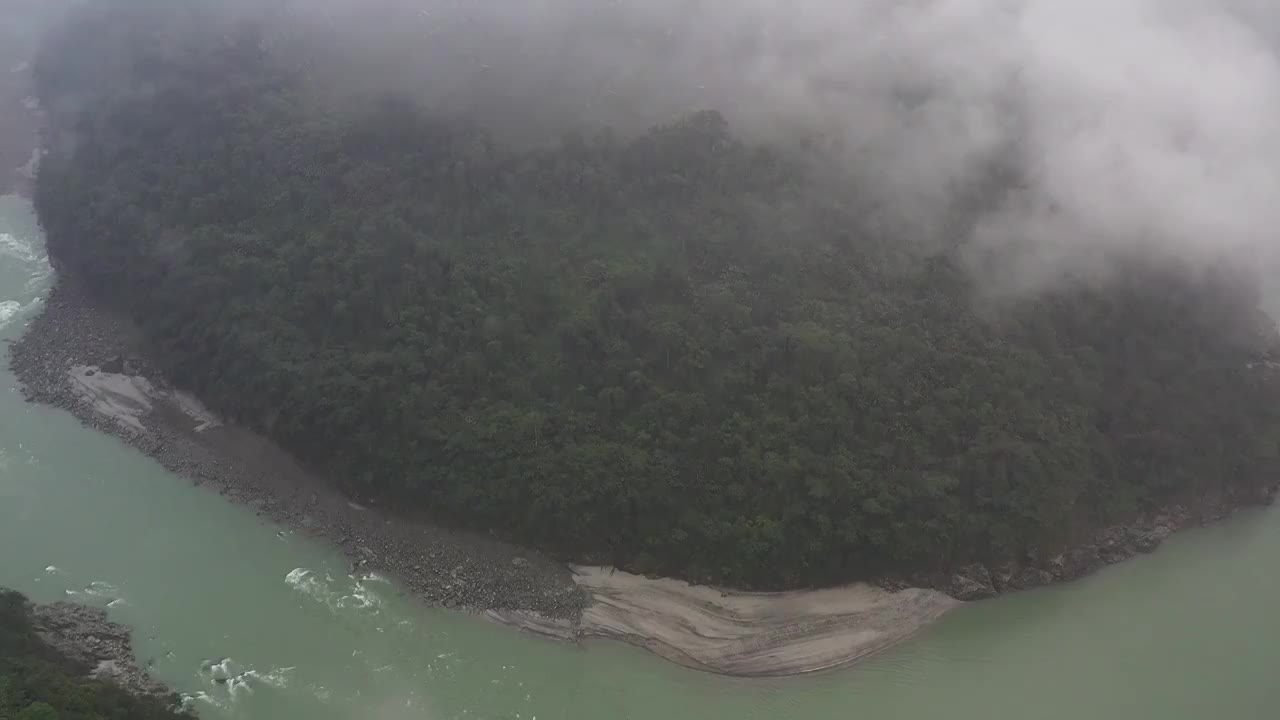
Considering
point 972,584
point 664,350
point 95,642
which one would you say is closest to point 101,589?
point 95,642

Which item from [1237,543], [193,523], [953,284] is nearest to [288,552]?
[193,523]

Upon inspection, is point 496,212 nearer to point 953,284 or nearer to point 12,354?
point 953,284

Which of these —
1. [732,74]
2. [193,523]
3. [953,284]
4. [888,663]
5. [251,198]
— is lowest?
[193,523]

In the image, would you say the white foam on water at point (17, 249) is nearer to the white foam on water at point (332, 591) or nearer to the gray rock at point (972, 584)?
the white foam on water at point (332, 591)

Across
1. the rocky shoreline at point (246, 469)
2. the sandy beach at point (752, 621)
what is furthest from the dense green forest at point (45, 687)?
the sandy beach at point (752, 621)

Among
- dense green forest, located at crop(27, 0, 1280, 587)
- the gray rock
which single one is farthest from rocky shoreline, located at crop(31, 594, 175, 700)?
the gray rock

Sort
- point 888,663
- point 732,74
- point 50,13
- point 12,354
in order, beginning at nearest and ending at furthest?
point 888,663 → point 12,354 → point 732,74 → point 50,13

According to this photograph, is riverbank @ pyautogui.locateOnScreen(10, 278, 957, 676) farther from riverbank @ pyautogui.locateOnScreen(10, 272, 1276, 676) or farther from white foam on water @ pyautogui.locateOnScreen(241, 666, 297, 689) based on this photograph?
white foam on water @ pyautogui.locateOnScreen(241, 666, 297, 689)
